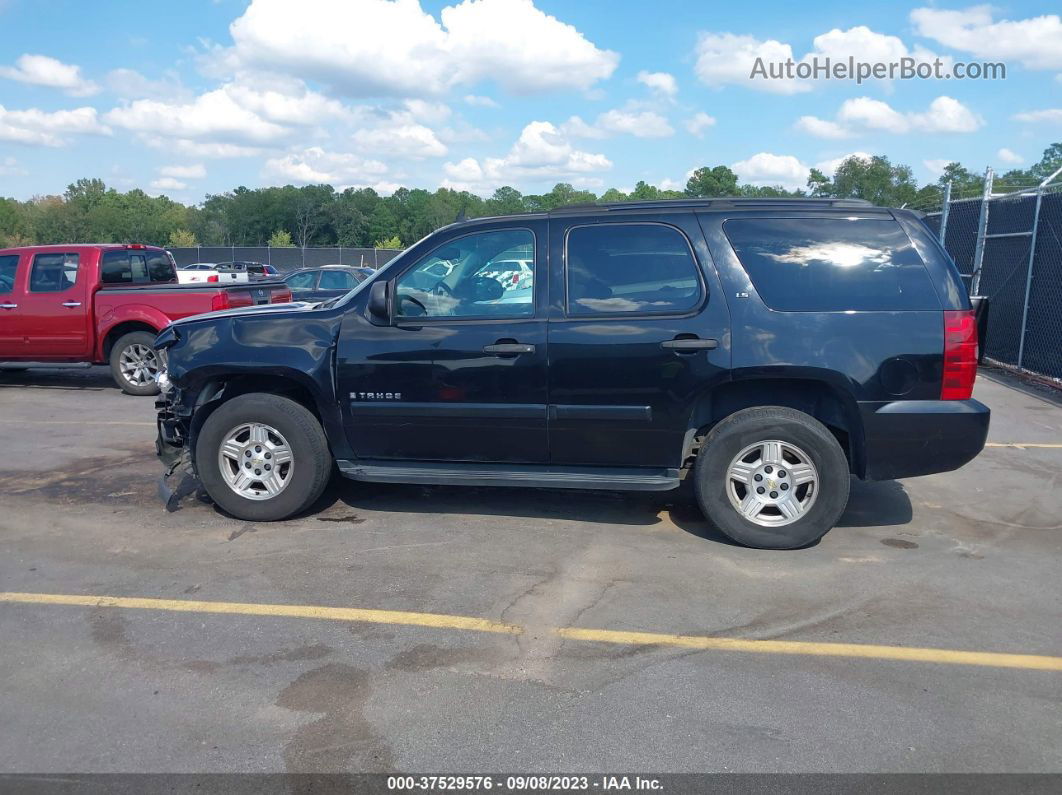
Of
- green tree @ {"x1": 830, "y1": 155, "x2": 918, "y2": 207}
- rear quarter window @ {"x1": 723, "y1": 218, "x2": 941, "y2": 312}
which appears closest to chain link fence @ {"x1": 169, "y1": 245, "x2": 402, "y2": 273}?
green tree @ {"x1": 830, "y1": 155, "x2": 918, "y2": 207}

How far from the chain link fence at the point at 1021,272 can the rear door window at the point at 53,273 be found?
11847 mm

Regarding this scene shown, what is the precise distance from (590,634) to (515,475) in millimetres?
1522

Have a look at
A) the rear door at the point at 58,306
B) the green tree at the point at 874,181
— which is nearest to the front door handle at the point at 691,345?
the rear door at the point at 58,306

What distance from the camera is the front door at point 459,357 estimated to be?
5309 mm

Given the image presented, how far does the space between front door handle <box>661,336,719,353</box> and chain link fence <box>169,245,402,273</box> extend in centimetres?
4161

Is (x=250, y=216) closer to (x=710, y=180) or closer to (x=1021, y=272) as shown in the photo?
(x=710, y=180)

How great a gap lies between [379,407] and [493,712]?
2.51 m

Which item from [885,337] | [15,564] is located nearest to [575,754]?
[885,337]

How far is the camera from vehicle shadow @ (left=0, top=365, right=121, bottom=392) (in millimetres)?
11930

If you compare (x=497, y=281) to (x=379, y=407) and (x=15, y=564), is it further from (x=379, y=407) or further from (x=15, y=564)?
(x=15, y=564)

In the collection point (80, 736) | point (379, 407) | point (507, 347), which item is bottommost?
point (80, 736)

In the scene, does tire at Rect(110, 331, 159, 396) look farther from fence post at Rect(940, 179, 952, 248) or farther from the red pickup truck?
fence post at Rect(940, 179, 952, 248)

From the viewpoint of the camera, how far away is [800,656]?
12.7ft

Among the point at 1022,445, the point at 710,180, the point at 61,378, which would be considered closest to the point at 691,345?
the point at 1022,445
